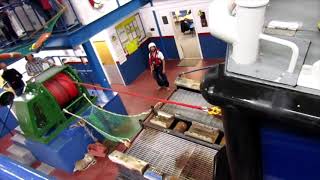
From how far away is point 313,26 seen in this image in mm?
1382

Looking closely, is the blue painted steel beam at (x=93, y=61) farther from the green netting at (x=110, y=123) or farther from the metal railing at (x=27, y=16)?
the green netting at (x=110, y=123)

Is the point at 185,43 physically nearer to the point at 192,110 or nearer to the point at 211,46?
the point at 211,46

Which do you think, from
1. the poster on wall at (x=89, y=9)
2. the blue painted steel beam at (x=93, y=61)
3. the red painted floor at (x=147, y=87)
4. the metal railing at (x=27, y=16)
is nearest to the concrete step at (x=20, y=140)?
the metal railing at (x=27, y=16)

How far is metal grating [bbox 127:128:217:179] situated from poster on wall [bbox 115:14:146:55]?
751cm

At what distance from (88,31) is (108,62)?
4.11m

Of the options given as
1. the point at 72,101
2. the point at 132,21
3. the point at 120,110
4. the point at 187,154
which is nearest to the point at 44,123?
the point at 72,101

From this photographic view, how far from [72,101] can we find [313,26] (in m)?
7.05

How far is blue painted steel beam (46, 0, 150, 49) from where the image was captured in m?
7.24

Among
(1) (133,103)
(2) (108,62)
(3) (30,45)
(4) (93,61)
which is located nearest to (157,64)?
(1) (133,103)

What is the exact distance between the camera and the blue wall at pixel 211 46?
35.9 feet

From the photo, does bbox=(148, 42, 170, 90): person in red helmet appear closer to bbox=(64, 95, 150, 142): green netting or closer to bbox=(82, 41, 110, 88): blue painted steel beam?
bbox=(82, 41, 110, 88): blue painted steel beam

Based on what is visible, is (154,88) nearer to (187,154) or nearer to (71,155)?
(71,155)

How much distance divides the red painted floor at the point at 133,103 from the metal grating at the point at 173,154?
239 cm

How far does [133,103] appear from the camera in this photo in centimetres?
988
